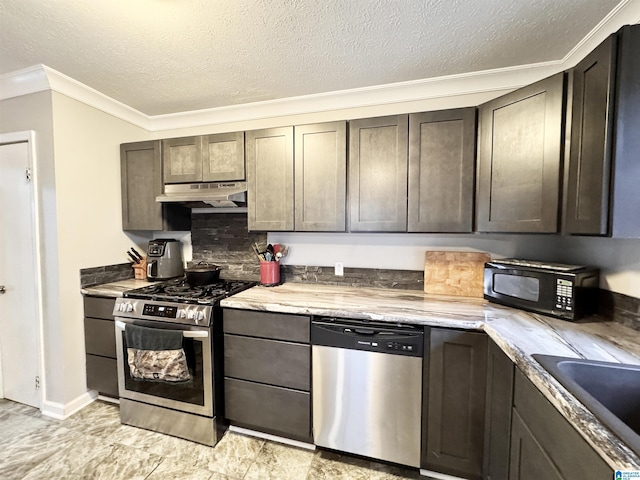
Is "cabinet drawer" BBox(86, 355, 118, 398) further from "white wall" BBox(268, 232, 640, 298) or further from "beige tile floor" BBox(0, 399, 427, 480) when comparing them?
"white wall" BBox(268, 232, 640, 298)

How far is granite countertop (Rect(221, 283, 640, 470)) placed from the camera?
74cm

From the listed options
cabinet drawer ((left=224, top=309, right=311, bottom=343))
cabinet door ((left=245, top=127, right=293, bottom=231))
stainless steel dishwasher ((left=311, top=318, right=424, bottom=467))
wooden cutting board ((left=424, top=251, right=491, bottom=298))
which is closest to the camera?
stainless steel dishwasher ((left=311, top=318, right=424, bottom=467))

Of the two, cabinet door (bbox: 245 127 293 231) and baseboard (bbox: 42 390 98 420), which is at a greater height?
cabinet door (bbox: 245 127 293 231)

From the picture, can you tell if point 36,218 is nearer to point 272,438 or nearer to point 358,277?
point 272,438

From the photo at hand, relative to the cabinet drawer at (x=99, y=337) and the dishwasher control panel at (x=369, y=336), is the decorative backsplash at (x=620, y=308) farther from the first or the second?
the cabinet drawer at (x=99, y=337)

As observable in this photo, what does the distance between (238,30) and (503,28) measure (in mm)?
1418

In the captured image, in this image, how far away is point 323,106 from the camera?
7.39 ft

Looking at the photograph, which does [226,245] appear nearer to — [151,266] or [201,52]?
[151,266]

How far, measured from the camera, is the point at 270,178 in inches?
83.5

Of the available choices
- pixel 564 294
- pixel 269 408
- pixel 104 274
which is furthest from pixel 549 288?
pixel 104 274

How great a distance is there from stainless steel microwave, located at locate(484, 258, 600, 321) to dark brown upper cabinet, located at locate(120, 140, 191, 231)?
2.63 meters

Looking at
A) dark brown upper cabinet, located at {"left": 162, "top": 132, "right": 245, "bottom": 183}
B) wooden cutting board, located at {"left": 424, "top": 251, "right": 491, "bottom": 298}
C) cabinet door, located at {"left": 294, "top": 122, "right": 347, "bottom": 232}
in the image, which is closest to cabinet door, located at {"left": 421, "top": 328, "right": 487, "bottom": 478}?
wooden cutting board, located at {"left": 424, "top": 251, "right": 491, "bottom": 298}

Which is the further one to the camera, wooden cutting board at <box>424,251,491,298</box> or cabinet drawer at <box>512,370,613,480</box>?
wooden cutting board at <box>424,251,491,298</box>

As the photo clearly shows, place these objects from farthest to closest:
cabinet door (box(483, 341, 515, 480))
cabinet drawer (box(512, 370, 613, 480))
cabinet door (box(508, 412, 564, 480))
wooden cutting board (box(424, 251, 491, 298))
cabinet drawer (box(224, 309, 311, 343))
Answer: wooden cutting board (box(424, 251, 491, 298)), cabinet drawer (box(224, 309, 311, 343)), cabinet door (box(483, 341, 515, 480)), cabinet door (box(508, 412, 564, 480)), cabinet drawer (box(512, 370, 613, 480))
